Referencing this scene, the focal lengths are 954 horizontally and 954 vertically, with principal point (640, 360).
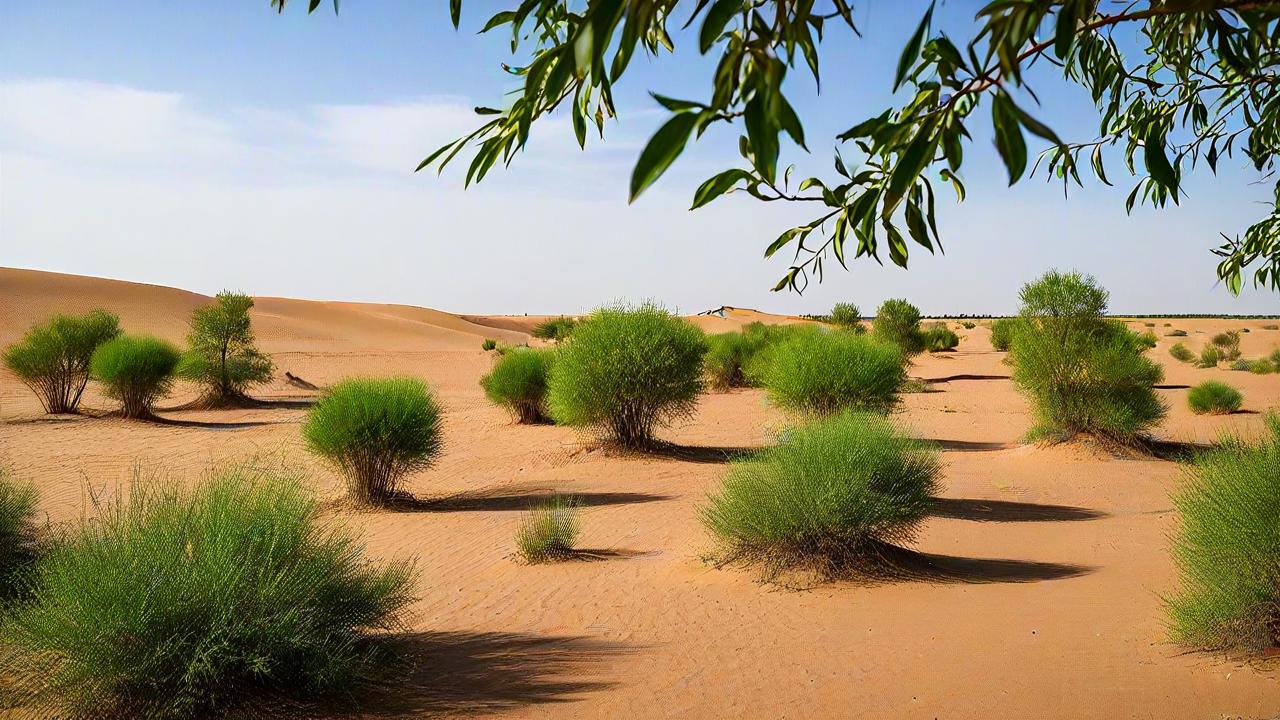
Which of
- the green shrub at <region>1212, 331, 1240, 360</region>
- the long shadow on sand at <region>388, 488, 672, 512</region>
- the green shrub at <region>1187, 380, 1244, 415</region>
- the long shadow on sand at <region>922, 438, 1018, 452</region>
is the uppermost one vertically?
the green shrub at <region>1212, 331, 1240, 360</region>

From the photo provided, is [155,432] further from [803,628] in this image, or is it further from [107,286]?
[107,286]

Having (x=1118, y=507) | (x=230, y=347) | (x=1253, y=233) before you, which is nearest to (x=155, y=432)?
(x=230, y=347)

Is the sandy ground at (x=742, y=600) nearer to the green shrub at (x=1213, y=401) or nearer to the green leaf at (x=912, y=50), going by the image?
the green shrub at (x=1213, y=401)

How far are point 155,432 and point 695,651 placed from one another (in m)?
18.1

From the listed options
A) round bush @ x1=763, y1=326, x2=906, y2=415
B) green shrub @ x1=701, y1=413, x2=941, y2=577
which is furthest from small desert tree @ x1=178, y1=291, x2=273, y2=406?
green shrub @ x1=701, y1=413, x2=941, y2=577

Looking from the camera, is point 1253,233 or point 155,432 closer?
point 1253,233

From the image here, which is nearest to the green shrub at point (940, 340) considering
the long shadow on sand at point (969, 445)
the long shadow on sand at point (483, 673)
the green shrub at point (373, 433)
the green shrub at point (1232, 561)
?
the long shadow on sand at point (969, 445)

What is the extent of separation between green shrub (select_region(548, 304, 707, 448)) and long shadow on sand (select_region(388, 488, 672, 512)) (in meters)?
2.65

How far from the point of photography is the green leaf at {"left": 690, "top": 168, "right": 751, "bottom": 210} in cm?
211

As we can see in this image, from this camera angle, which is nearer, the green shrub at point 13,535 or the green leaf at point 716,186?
the green leaf at point 716,186

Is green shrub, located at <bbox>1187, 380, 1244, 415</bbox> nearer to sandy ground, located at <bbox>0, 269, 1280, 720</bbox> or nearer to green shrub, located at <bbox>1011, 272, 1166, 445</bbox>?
sandy ground, located at <bbox>0, 269, 1280, 720</bbox>

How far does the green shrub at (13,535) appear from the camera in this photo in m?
6.59

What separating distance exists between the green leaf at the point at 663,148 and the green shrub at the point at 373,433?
11.0 m

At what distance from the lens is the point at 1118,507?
39.7ft
